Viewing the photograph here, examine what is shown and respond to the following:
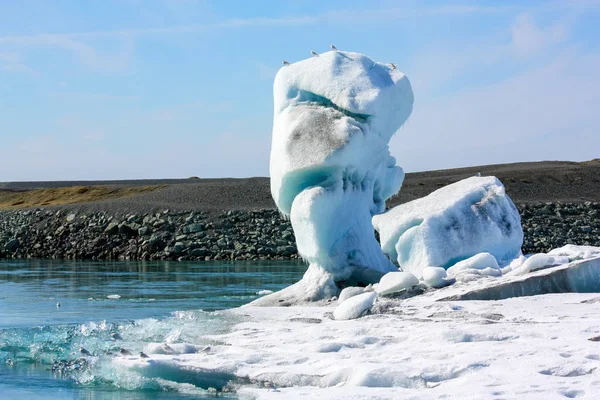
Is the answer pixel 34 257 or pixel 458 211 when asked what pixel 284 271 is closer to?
pixel 458 211

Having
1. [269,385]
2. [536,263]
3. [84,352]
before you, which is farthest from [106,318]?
[536,263]

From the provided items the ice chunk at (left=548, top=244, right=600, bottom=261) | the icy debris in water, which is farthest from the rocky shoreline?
the ice chunk at (left=548, top=244, right=600, bottom=261)

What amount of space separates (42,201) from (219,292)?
38055 mm

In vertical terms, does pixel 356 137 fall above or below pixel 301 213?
above

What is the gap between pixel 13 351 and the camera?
10281 millimetres

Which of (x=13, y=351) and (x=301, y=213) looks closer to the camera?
(x=13, y=351)

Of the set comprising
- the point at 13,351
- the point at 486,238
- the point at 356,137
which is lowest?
the point at 13,351

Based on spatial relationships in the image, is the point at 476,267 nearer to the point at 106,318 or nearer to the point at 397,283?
the point at 397,283

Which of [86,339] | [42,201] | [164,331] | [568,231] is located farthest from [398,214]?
[42,201]

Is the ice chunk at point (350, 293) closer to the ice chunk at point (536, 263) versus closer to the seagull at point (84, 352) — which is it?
the ice chunk at point (536, 263)

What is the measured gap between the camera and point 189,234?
109 ft

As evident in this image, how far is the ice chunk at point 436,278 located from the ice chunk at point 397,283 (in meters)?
0.18

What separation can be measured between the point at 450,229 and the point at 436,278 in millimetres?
1839

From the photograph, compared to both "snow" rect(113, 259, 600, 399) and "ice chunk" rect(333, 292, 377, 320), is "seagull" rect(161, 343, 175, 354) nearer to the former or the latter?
"snow" rect(113, 259, 600, 399)
